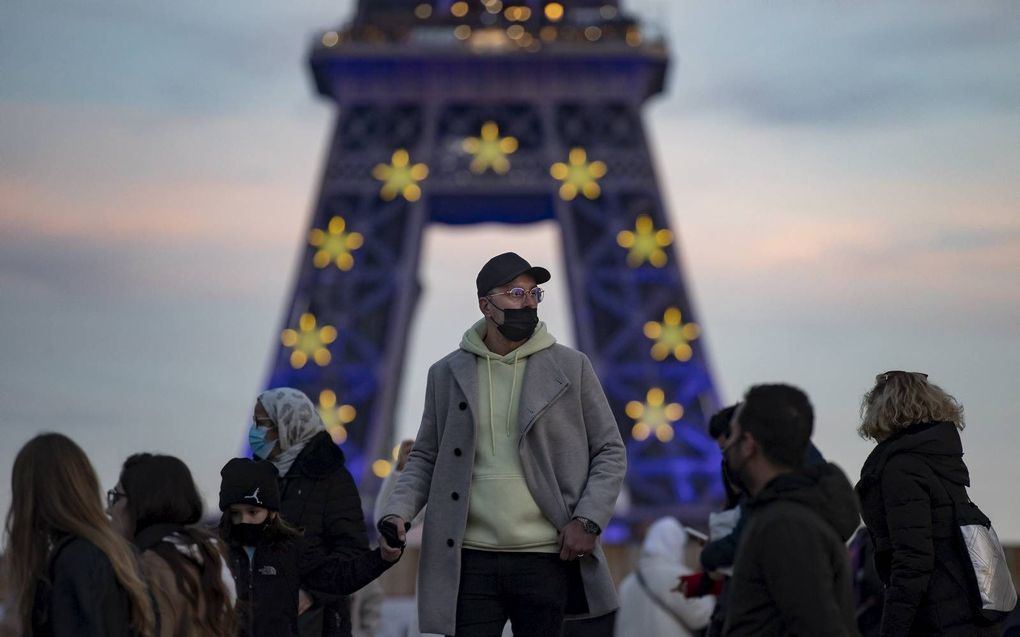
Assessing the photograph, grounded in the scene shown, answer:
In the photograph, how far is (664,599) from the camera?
8344mm

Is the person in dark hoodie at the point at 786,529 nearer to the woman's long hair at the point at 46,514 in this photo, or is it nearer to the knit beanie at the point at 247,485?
the woman's long hair at the point at 46,514

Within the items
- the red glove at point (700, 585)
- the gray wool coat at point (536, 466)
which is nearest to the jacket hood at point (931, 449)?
the red glove at point (700, 585)

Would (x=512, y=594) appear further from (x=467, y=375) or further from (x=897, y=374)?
(x=897, y=374)

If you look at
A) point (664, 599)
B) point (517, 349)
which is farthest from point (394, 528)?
point (664, 599)

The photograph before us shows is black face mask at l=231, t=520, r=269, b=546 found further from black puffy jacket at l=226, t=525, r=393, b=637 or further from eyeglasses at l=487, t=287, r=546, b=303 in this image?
eyeglasses at l=487, t=287, r=546, b=303

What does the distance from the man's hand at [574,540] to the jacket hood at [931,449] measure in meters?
1.04

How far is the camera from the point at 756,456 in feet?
12.5

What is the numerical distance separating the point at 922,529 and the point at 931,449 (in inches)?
10.2

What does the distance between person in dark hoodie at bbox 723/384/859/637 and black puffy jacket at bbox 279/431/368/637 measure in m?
2.11

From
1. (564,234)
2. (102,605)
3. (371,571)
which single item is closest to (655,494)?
(564,234)

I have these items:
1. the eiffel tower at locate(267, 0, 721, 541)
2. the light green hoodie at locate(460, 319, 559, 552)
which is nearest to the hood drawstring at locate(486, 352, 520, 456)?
the light green hoodie at locate(460, 319, 559, 552)

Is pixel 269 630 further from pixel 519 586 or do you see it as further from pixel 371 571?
pixel 519 586

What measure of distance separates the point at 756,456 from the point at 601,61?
80.3ft

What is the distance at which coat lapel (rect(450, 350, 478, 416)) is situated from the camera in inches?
208
